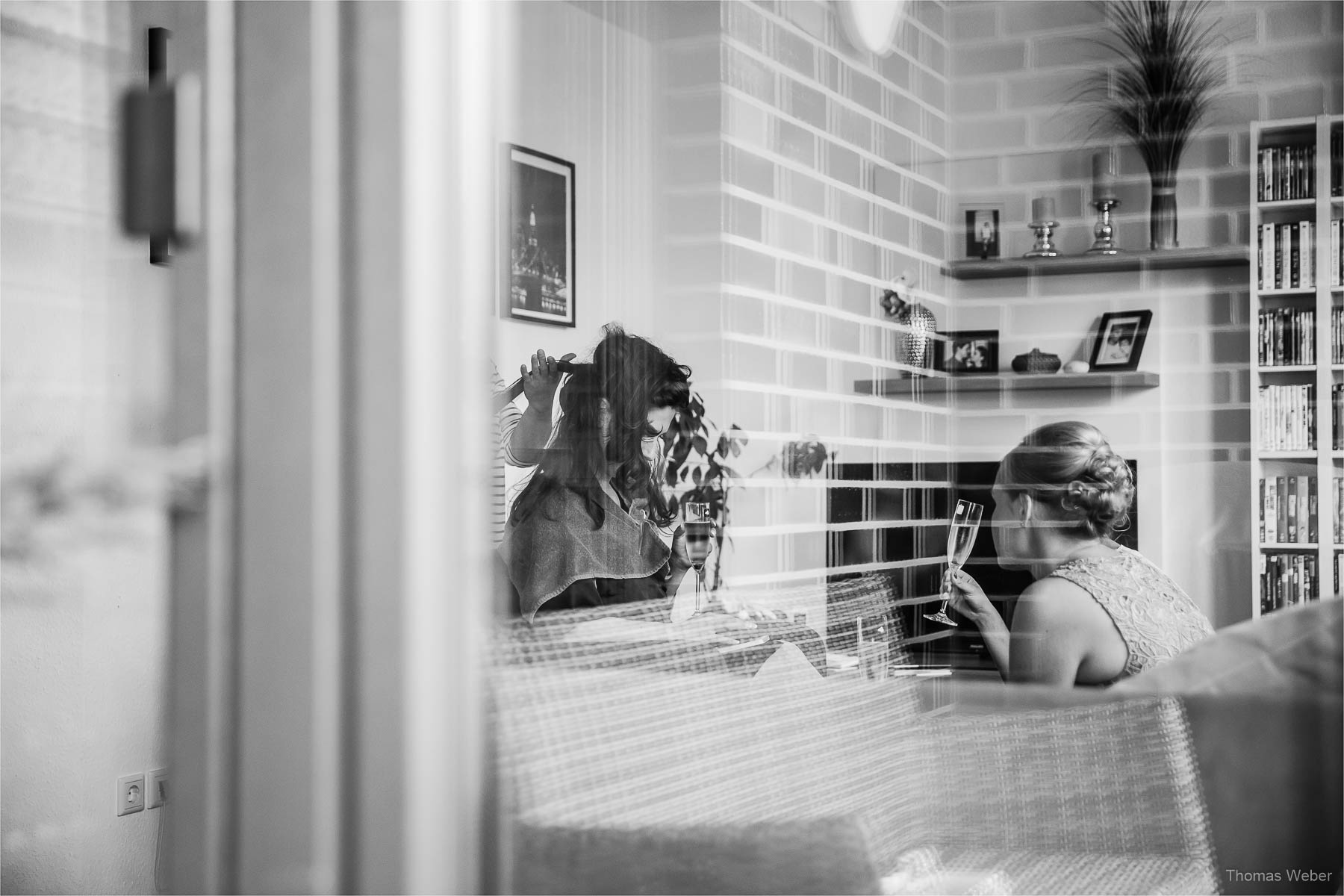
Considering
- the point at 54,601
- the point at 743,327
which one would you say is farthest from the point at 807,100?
the point at 54,601

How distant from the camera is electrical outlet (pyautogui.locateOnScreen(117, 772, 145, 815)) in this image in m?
0.45

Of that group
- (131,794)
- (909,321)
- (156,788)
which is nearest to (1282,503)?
(156,788)

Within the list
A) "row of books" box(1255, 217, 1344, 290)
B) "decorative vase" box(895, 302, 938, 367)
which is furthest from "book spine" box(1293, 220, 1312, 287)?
"decorative vase" box(895, 302, 938, 367)

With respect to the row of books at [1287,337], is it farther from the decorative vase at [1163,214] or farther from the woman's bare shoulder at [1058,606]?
the decorative vase at [1163,214]

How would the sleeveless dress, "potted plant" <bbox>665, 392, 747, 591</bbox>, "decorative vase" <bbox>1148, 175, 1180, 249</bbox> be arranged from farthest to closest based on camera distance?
1. "potted plant" <bbox>665, 392, 747, 591</bbox>
2. "decorative vase" <bbox>1148, 175, 1180, 249</bbox>
3. the sleeveless dress

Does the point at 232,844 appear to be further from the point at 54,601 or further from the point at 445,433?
the point at 54,601

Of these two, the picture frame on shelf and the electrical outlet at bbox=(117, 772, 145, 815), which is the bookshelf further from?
the picture frame on shelf

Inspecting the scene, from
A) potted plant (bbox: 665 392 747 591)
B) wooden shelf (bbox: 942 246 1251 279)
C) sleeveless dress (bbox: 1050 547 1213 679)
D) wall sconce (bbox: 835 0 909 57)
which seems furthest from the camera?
potted plant (bbox: 665 392 747 591)

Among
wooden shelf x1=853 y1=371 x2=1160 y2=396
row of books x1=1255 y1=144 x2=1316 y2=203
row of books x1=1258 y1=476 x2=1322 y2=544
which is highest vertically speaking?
row of books x1=1255 y1=144 x2=1316 y2=203

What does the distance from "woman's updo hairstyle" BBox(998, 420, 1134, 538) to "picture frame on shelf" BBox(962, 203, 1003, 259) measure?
35cm

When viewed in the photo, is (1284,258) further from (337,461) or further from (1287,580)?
(337,461)

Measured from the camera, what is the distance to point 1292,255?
23.5 inches

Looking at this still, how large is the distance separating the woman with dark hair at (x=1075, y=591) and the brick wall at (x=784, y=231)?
34.5 inches

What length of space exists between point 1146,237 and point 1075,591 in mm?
660
